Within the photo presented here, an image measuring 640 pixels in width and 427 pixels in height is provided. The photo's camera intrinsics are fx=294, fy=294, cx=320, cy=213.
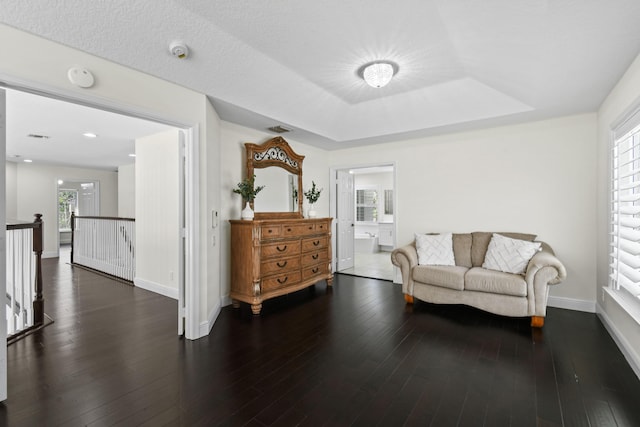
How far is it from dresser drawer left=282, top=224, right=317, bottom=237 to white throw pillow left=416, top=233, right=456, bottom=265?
4.98ft

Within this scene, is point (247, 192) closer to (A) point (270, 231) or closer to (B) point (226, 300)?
(A) point (270, 231)

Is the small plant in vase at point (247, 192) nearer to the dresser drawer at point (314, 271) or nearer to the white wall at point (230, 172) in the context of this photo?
the white wall at point (230, 172)

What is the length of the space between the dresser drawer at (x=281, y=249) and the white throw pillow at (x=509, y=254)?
2.41 meters

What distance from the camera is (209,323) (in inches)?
120

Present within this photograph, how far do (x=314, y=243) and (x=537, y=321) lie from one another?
9.14 feet

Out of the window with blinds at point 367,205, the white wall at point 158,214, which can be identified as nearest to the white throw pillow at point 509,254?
the white wall at point 158,214

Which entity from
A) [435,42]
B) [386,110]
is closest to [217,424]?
[435,42]

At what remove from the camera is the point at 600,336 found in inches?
112

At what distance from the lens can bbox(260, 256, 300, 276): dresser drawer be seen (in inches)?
143

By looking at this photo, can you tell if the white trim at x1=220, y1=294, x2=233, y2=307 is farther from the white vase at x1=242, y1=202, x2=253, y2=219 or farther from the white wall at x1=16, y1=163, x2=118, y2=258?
the white wall at x1=16, y1=163, x2=118, y2=258

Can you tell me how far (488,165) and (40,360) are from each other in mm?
5342

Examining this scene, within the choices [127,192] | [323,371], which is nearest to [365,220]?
[127,192]

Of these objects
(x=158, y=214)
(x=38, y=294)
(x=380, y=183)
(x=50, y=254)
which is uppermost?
(x=380, y=183)

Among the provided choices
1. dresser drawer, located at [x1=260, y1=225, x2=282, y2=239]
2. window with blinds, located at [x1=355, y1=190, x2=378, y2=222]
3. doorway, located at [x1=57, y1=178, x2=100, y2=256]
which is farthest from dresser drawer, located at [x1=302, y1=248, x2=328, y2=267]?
doorway, located at [x1=57, y1=178, x2=100, y2=256]
